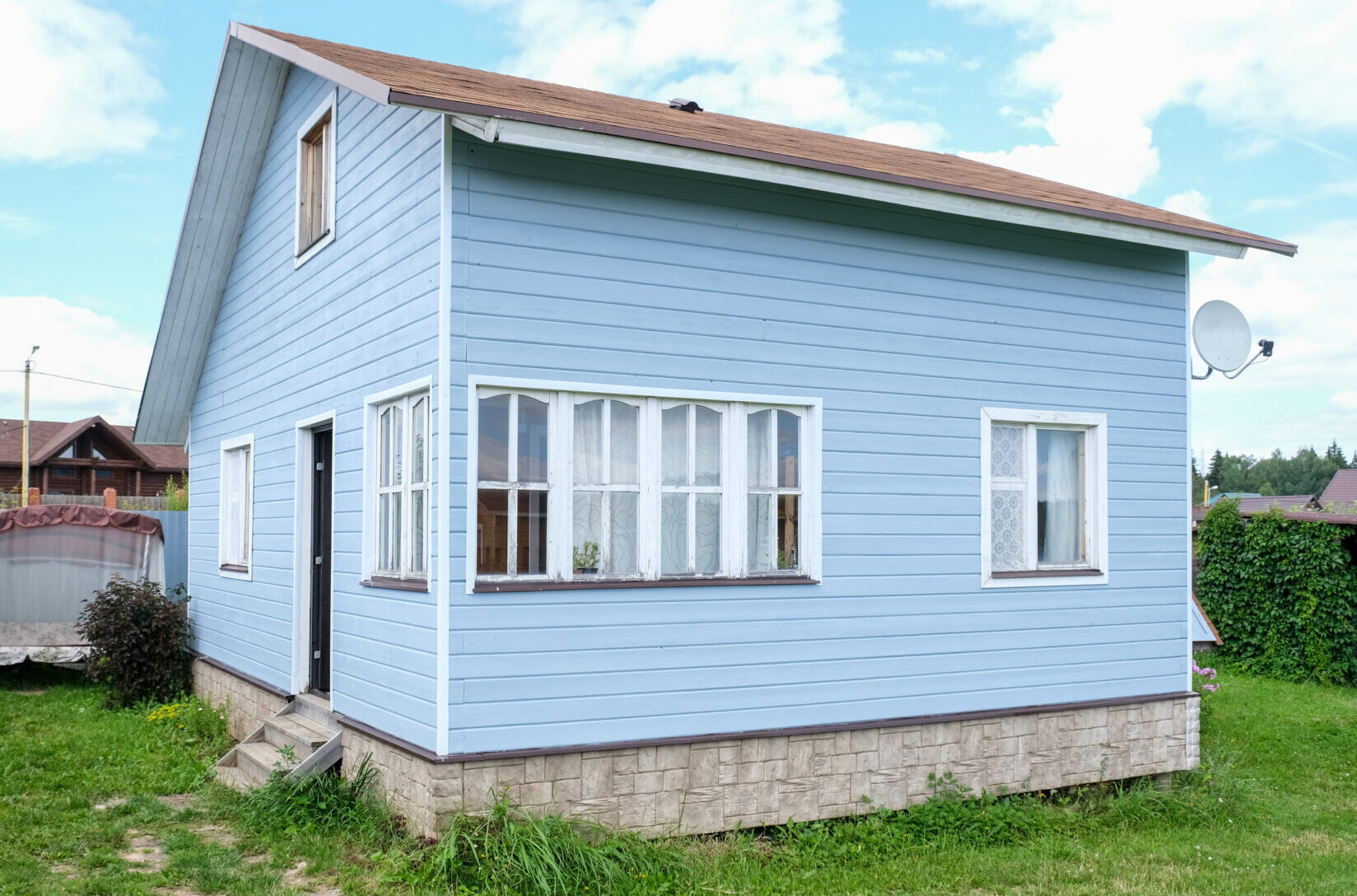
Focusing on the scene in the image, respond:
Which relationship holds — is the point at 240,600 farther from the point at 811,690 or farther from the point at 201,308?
the point at 811,690

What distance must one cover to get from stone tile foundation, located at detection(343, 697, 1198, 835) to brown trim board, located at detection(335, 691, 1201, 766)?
0.11 ft

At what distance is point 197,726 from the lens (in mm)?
10156

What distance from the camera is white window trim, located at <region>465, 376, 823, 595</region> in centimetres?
640

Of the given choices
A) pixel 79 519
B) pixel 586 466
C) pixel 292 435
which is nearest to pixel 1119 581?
pixel 586 466

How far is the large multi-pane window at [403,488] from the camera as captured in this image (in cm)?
686

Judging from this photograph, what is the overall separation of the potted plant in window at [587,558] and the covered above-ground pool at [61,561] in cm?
890

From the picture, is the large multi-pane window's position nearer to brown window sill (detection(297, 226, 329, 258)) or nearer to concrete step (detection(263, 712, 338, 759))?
concrete step (detection(263, 712, 338, 759))

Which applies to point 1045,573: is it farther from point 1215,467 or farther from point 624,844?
point 1215,467

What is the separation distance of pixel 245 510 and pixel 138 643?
2133 mm

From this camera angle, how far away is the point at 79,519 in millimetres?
13742

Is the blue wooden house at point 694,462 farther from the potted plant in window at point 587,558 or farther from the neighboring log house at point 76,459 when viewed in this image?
the neighboring log house at point 76,459

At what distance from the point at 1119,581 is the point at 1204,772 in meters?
1.74

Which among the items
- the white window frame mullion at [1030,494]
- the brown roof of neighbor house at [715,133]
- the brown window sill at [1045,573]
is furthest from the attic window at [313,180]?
the brown window sill at [1045,573]

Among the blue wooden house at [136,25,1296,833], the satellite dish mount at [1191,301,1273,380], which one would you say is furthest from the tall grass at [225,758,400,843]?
the satellite dish mount at [1191,301,1273,380]
